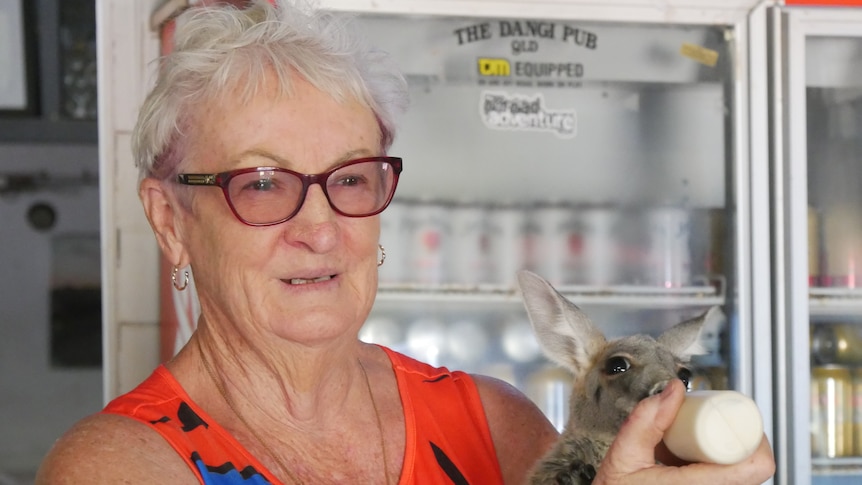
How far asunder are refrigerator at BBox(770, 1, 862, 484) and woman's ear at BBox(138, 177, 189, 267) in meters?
2.08

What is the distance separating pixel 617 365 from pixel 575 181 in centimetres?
185

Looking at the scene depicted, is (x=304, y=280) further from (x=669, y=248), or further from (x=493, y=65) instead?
(x=669, y=248)

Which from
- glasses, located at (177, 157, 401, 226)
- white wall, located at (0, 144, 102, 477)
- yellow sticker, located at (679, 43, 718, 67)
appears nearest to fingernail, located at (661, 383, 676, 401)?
glasses, located at (177, 157, 401, 226)

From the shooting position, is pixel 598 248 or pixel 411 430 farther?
pixel 598 248

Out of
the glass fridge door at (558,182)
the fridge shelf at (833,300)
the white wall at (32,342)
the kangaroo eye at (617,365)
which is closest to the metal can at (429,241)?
the glass fridge door at (558,182)

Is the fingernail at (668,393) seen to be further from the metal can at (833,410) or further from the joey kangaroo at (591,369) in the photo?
the metal can at (833,410)

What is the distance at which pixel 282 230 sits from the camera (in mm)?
1146

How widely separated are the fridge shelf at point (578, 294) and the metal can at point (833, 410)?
1.56 ft

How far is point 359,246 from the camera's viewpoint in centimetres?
122

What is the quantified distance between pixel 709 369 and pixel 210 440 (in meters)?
2.12

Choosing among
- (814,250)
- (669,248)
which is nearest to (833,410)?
(814,250)

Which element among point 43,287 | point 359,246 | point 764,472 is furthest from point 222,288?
point 43,287

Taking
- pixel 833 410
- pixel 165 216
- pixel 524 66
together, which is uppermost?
pixel 524 66

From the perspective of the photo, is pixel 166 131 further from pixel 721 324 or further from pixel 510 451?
pixel 721 324
